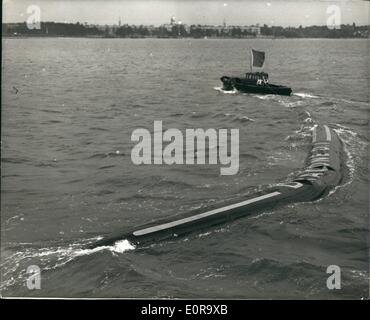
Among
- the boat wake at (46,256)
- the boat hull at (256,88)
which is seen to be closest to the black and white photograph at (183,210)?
the boat wake at (46,256)

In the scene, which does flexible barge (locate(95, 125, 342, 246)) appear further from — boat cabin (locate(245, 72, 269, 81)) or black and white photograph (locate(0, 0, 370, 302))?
boat cabin (locate(245, 72, 269, 81))

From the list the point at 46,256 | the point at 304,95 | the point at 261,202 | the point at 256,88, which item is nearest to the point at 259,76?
the point at 256,88

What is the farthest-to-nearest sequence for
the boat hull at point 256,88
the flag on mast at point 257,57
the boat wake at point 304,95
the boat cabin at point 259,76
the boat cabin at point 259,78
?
the boat cabin at point 259,76
the boat cabin at point 259,78
the boat wake at point 304,95
the flag on mast at point 257,57
the boat hull at point 256,88

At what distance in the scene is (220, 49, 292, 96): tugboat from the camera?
187ft

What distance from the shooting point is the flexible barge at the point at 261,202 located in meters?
15.5

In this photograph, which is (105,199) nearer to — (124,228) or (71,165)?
(124,228)

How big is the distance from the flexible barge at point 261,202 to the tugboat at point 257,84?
3089 centimetres

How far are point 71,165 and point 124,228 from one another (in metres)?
9.61

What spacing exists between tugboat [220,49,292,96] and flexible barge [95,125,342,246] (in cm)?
3089

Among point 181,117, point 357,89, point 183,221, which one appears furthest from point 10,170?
point 357,89

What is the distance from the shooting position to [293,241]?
1592 centimetres

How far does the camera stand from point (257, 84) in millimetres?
58406

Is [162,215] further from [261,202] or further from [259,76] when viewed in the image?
[259,76]

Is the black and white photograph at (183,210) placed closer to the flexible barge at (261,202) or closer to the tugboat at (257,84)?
the flexible barge at (261,202)
